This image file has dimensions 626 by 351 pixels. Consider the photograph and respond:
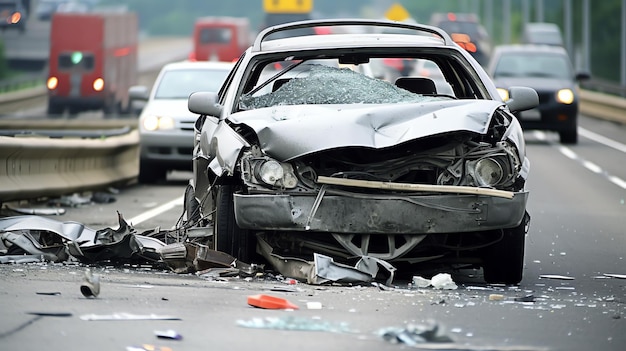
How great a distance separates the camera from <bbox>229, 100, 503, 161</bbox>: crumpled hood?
344 inches

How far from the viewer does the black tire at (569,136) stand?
29281mm

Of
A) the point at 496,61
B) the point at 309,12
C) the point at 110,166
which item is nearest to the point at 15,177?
the point at 110,166

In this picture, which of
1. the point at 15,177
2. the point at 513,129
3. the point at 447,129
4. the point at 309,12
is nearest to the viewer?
the point at 447,129

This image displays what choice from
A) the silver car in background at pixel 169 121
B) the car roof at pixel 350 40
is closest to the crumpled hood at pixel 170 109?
the silver car in background at pixel 169 121

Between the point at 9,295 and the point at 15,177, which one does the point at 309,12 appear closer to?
the point at 15,177

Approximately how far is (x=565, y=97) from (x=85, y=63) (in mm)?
21041

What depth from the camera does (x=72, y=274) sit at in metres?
9.04

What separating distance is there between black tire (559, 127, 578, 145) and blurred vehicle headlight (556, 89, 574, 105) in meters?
1.01

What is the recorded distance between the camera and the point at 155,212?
15.1 m

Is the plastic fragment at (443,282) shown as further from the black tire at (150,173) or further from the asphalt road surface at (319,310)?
the black tire at (150,173)

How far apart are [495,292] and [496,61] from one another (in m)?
21.5

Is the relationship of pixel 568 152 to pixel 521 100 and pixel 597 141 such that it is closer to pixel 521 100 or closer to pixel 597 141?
pixel 597 141

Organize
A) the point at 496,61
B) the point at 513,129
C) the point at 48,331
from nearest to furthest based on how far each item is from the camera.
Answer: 1. the point at 48,331
2. the point at 513,129
3. the point at 496,61

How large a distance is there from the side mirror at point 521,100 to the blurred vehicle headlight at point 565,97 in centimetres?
1791
